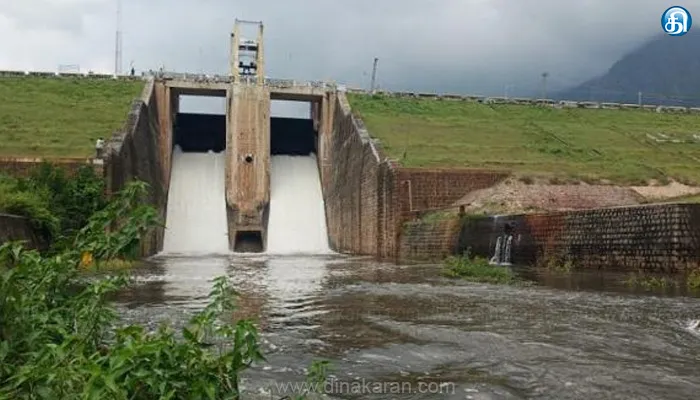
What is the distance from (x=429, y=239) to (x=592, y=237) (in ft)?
27.2

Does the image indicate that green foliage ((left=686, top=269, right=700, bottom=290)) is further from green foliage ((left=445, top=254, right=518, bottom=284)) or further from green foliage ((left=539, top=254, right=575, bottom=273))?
green foliage ((left=539, top=254, right=575, bottom=273))

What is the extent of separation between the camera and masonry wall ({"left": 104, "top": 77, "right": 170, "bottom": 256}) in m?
24.3

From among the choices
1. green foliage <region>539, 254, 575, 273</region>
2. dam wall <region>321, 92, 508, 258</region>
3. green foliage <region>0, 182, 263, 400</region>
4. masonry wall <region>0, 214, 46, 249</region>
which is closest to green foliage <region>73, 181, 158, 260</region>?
green foliage <region>0, 182, 263, 400</region>

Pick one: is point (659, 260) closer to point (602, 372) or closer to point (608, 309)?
point (608, 309)

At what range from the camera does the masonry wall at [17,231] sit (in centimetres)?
1233

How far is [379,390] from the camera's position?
4.82 m

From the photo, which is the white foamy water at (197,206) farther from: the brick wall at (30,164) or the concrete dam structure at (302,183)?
the brick wall at (30,164)

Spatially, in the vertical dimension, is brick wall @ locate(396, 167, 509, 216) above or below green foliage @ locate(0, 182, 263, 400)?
above

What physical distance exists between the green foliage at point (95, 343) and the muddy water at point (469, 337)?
4.43 feet

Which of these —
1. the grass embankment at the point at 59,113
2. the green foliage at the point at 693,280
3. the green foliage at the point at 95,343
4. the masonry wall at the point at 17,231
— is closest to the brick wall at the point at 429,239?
the green foliage at the point at 693,280

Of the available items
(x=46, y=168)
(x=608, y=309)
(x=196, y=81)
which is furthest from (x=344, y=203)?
(x=608, y=309)

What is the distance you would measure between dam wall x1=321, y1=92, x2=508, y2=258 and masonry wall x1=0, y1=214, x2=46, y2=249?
1399 centimetres

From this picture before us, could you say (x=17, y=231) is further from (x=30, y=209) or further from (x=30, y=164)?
(x=30, y=164)

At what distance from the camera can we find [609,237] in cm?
1535
